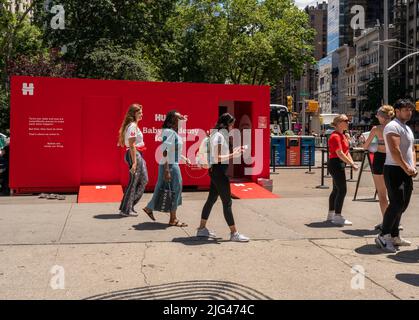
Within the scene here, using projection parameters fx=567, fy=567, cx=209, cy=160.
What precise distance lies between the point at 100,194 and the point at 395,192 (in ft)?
21.8

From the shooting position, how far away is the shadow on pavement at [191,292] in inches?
191

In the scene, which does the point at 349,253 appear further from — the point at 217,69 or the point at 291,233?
the point at 217,69

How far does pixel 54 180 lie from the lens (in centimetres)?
1254

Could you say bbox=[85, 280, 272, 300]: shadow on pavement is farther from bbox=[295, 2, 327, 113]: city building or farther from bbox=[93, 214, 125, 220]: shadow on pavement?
bbox=[295, 2, 327, 113]: city building

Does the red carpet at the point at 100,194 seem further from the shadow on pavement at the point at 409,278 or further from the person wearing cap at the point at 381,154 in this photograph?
the shadow on pavement at the point at 409,278

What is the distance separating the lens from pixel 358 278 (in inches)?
217

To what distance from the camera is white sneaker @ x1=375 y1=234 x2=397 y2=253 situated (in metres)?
6.80

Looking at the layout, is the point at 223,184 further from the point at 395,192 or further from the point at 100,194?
the point at 100,194

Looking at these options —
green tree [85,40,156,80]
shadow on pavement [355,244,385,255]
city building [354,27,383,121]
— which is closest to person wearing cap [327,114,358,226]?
shadow on pavement [355,244,385,255]

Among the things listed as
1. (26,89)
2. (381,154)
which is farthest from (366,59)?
(381,154)
